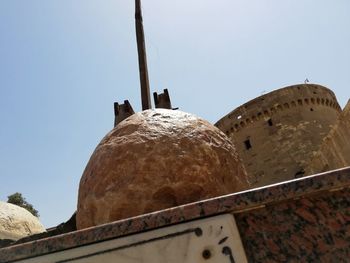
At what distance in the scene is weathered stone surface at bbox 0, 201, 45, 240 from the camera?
21.7 ft

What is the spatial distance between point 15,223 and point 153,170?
244 inches

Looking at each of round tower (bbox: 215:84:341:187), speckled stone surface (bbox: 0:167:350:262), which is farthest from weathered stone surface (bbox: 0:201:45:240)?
round tower (bbox: 215:84:341:187)

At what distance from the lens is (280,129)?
714 inches

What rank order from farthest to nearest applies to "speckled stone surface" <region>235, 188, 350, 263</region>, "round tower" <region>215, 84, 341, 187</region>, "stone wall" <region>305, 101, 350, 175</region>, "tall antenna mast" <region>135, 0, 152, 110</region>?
"round tower" <region>215, 84, 341, 187</region> → "stone wall" <region>305, 101, 350, 175</region> → "tall antenna mast" <region>135, 0, 152, 110</region> → "speckled stone surface" <region>235, 188, 350, 263</region>

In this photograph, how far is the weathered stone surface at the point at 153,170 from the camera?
1982 mm

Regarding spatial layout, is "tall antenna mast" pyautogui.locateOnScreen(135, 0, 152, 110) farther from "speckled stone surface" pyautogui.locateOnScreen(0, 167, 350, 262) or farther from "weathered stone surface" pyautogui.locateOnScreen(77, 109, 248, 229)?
"speckled stone surface" pyautogui.locateOnScreen(0, 167, 350, 262)

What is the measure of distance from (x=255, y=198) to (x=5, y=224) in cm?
687

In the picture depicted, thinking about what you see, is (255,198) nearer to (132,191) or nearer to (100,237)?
(100,237)

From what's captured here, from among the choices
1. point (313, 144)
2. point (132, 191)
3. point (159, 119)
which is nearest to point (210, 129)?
point (159, 119)

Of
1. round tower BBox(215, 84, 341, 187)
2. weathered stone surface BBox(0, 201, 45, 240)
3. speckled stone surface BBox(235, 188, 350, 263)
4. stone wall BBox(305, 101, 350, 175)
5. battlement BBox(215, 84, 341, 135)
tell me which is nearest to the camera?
speckled stone surface BBox(235, 188, 350, 263)

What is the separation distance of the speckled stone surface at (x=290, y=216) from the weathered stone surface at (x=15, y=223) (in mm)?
6298

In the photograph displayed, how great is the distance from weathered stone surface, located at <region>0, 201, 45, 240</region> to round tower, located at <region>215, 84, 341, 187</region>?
12.2 metres

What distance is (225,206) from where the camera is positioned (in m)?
1.26

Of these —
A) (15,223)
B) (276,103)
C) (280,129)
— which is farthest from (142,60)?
(276,103)
